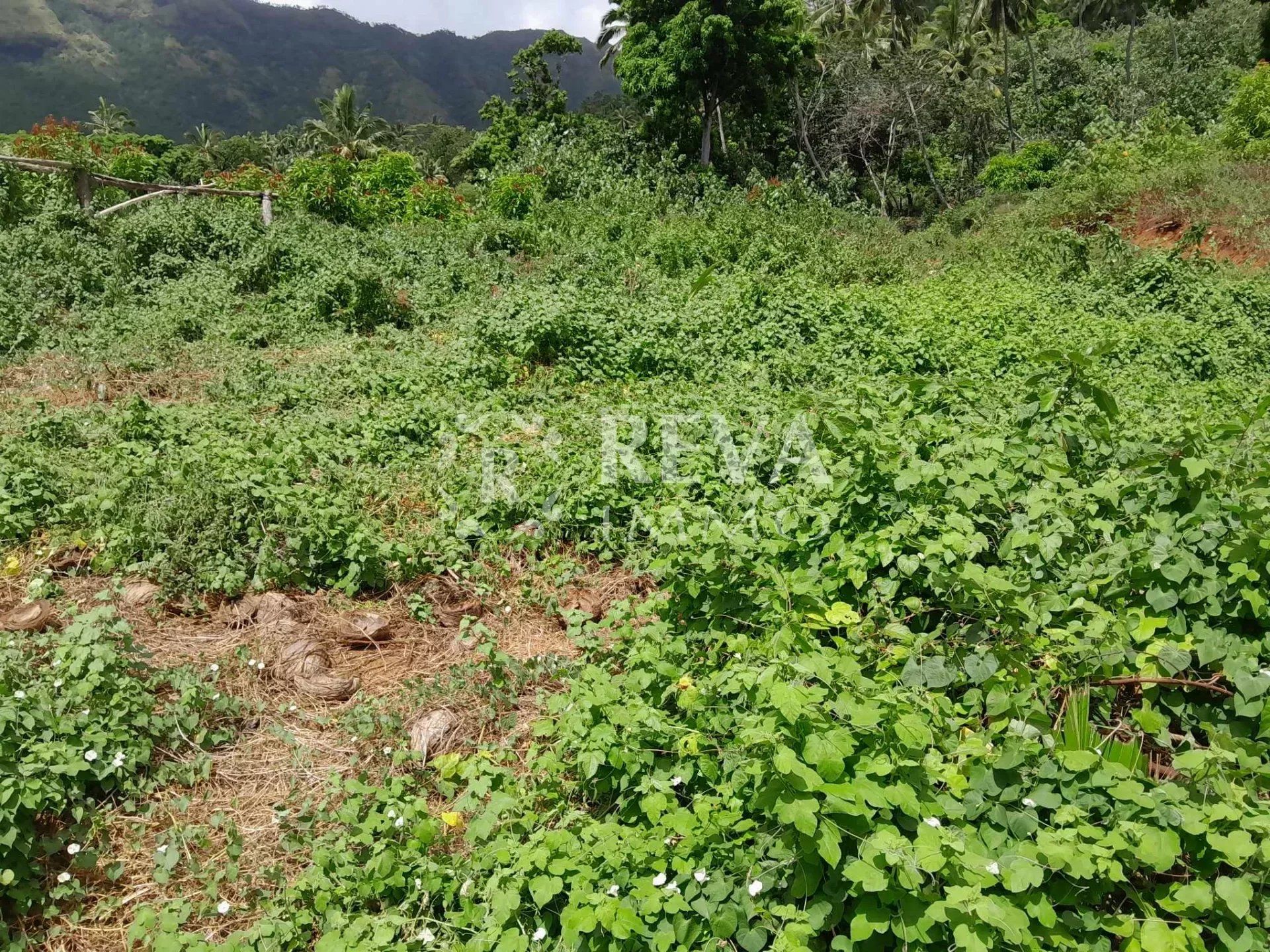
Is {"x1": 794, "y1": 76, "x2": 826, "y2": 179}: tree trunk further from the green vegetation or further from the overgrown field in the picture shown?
the overgrown field

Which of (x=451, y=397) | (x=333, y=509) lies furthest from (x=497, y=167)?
(x=333, y=509)

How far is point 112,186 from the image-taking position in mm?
12070

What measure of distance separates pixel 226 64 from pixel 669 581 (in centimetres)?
13849

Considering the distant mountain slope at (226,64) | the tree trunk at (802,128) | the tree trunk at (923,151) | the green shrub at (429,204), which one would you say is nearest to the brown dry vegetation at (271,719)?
the green shrub at (429,204)

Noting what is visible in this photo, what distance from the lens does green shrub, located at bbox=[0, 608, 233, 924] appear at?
251 cm

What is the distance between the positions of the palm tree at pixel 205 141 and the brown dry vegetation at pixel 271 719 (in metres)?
43.9

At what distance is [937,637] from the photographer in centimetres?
280

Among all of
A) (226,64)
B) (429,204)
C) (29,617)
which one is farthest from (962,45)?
(226,64)

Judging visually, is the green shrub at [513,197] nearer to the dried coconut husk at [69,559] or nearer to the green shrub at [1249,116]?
the dried coconut husk at [69,559]

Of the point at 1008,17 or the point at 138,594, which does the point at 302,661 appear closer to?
the point at 138,594

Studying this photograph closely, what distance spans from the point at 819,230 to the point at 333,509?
1213 centimetres

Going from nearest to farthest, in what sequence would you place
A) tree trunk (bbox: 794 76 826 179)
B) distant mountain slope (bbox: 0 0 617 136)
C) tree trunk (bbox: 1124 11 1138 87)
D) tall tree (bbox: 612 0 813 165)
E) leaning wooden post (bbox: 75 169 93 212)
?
leaning wooden post (bbox: 75 169 93 212)
tall tree (bbox: 612 0 813 165)
tree trunk (bbox: 794 76 826 179)
tree trunk (bbox: 1124 11 1138 87)
distant mountain slope (bbox: 0 0 617 136)

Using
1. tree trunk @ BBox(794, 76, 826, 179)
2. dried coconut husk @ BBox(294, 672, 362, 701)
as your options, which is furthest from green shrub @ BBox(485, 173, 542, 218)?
dried coconut husk @ BBox(294, 672, 362, 701)

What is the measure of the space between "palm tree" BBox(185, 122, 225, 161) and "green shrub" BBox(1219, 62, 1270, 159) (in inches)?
1627
